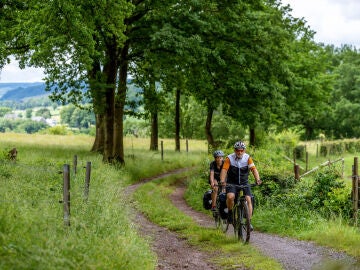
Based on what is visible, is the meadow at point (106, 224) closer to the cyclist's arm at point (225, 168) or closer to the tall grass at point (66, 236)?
the tall grass at point (66, 236)

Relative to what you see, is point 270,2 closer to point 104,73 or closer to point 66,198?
point 104,73

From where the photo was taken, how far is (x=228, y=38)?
86.1 ft

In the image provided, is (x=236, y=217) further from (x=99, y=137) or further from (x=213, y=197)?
(x=99, y=137)

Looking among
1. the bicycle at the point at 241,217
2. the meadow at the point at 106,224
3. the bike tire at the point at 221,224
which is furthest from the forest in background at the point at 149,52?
the bicycle at the point at 241,217

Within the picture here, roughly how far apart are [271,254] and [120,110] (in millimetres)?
20370

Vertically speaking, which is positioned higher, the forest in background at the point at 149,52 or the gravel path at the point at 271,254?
the forest in background at the point at 149,52

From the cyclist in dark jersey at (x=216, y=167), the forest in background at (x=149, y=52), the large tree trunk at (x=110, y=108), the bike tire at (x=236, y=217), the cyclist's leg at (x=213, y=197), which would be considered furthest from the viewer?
the large tree trunk at (x=110, y=108)

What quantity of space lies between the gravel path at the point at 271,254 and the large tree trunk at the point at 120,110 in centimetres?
1477

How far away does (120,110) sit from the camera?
30172 mm

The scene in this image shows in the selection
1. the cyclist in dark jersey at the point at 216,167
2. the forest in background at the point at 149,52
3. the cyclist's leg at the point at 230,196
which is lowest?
the cyclist's leg at the point at 230,196

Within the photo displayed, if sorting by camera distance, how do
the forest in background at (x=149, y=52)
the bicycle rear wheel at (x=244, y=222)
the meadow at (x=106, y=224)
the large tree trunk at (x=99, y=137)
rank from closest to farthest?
1. the meadow at (x=106, y=224)
2. the bicycle rear wheel at (x=244, y=222)
3. the forest in background at (x=149, y=52)
4. the large tree trunk at (x=99, y=137)

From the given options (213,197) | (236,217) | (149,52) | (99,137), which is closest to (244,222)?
(236,217)

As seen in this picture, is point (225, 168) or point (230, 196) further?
point (230, 196)

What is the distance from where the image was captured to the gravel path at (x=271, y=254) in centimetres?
996
